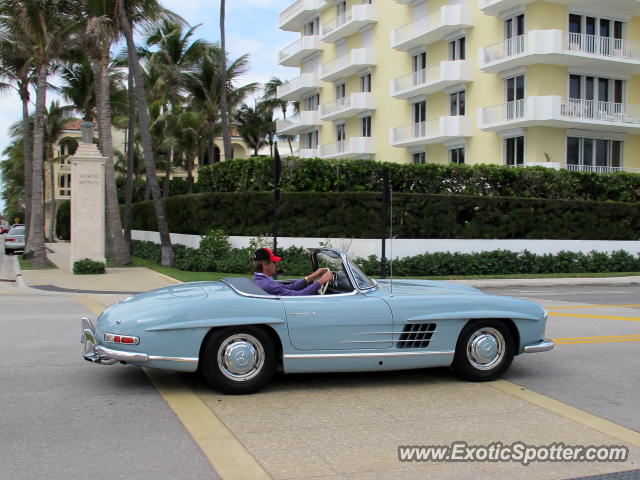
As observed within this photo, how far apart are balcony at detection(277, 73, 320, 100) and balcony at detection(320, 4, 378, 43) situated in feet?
10.4

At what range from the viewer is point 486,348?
6.87 m

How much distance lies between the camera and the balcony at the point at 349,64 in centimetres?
4022

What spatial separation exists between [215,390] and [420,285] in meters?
2.79

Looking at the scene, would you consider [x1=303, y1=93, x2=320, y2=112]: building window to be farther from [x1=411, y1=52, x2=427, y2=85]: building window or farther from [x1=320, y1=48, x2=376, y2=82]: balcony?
[x1=411, y1=52, x2=427, y2=85]: building window

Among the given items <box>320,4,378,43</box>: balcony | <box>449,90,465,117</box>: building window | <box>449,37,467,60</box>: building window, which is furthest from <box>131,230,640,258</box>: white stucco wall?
<box>320,4,378,43</box>: balcony

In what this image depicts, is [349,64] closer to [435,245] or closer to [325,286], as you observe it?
[435,245]

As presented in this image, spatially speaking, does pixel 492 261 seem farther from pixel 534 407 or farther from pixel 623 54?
pixel 534 407

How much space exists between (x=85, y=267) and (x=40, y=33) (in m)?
9.02

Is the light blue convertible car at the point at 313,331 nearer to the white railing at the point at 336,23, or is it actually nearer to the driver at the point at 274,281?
the driver at the point at 274,281

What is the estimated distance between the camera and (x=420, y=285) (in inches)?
A: 308

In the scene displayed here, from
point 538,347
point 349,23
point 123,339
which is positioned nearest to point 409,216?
point 538,347

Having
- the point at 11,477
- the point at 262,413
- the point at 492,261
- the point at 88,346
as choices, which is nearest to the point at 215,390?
the point at 262,413

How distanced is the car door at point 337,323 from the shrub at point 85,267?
17.5 metres

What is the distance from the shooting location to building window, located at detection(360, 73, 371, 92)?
4144cm
